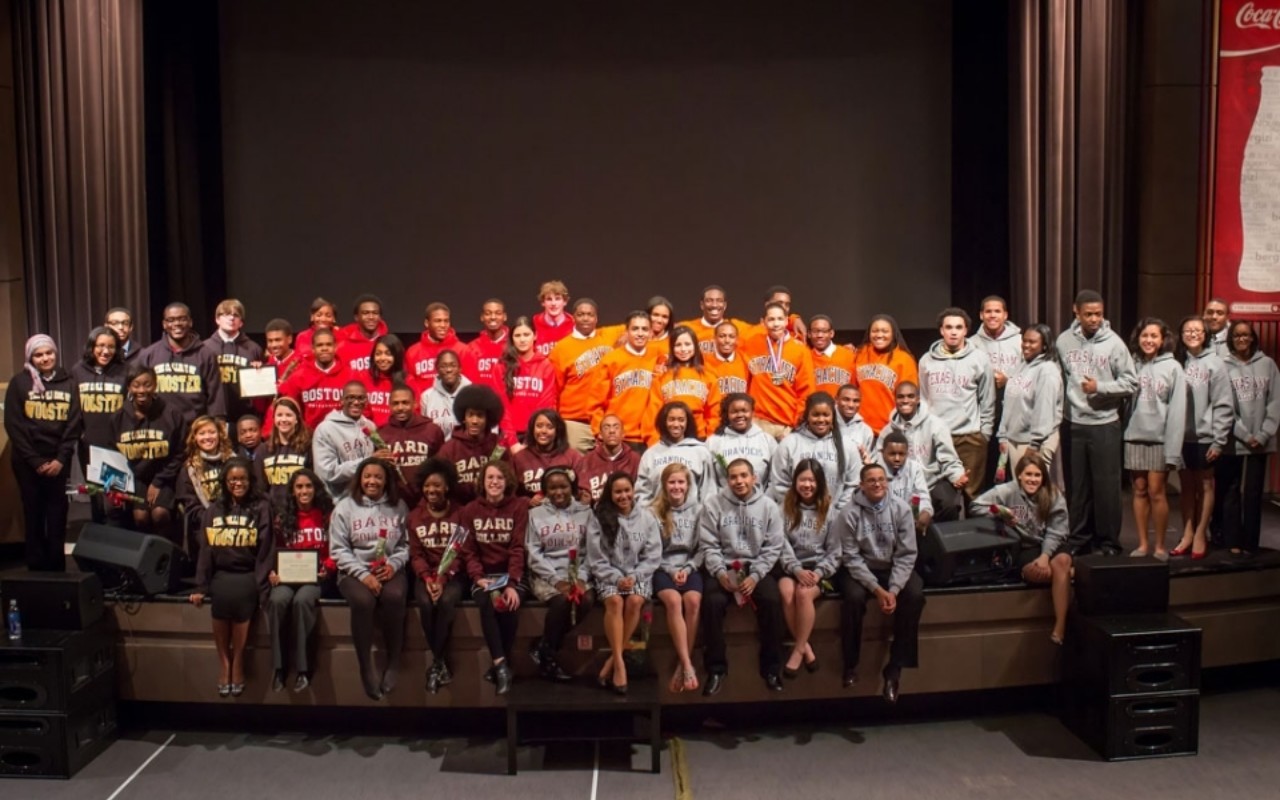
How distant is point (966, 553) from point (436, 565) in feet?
8.29

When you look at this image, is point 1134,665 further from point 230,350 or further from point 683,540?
point 230,350

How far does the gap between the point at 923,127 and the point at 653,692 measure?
5.47 metres

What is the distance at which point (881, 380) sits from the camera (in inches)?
291

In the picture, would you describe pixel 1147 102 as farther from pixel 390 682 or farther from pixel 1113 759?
pixel 390 682

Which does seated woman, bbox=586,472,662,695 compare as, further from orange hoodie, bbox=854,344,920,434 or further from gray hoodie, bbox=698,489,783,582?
orange hoodie, bbox=854,344,920,434

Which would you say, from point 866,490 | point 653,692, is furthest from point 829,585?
point 653,692

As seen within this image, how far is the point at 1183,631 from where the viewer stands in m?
6.17

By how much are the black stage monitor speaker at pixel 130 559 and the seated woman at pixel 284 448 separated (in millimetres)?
572

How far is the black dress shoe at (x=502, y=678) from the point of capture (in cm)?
620

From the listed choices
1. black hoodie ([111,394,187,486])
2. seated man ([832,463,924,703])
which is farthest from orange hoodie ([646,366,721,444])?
black hoodie ([111,394,187,486])

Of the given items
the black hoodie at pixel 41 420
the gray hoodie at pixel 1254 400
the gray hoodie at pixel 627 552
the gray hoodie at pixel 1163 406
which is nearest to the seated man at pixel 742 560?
the gray hoodie at pixel 627 552

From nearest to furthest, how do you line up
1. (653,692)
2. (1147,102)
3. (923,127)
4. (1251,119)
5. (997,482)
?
(653,692) < (997,482) < (1251,119) < (1147,102) < (923,127)

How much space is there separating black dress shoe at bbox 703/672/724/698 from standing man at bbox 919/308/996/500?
6.12 feet

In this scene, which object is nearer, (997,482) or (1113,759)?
(1113,759)
